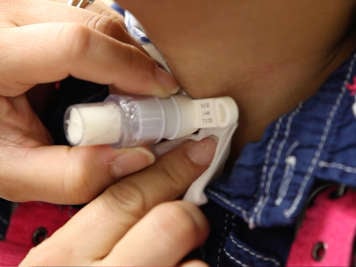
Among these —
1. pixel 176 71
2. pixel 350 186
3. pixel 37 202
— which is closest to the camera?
pixel 350 186

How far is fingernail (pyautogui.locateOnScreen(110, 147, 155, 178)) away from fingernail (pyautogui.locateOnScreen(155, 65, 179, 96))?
0.07 metres

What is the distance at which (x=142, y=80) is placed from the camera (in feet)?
1.93

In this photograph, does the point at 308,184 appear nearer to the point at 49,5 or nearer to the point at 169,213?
the point at 169,213

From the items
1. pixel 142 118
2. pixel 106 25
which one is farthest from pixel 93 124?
pixel 106 25

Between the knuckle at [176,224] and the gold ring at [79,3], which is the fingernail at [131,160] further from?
the gold ring at [79,3]

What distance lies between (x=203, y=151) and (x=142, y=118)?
0.28 ft

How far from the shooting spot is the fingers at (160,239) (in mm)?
533

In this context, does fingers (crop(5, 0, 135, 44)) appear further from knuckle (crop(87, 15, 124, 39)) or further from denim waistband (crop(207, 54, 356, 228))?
denim waistband (crop(207, 54, 356, 228))

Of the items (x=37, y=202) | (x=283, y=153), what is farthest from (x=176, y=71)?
(x=37, y=202)

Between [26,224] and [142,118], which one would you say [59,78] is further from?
[26,224]

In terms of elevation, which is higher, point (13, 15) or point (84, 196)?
point (13, 15)

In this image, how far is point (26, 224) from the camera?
73 cm

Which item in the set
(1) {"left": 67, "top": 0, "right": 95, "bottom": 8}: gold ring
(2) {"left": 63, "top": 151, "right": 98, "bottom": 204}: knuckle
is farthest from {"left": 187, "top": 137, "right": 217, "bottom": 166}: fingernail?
(1) {"left": 67, "top": 0, "right": 95, "bottom": 8}: gold ring

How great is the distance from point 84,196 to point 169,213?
12 cm
